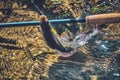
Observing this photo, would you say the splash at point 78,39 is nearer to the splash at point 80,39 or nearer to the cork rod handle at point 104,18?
the splash at point 80,39

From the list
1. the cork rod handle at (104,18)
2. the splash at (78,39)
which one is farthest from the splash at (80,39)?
the cork rod handle at (104,18)

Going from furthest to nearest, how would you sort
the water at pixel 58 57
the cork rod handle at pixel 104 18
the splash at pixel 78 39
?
the splash at pixel 78 39 < the water at pixel 58 57 < the cork rod handle at pixel 104 18

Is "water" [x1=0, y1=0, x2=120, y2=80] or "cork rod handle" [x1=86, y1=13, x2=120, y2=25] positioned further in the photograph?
"water" [x1=0, y1=0, x2=120, y2=80]

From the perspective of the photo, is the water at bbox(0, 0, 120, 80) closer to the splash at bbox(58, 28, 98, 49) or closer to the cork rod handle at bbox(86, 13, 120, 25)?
the splash at bbox(58, 28, 98, 49)

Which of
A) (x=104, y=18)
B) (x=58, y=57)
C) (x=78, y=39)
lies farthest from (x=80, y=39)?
(x=104, y=18)

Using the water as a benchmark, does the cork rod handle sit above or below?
above

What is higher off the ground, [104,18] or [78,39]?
[104,18]

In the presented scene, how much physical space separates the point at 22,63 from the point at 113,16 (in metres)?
1.39

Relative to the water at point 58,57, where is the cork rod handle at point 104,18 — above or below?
above

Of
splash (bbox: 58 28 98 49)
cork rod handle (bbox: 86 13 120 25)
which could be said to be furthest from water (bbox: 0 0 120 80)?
cork rod handle (bbox: 86 13 120 25)

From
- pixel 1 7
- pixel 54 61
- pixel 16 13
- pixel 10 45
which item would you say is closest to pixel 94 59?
pixel 54 61

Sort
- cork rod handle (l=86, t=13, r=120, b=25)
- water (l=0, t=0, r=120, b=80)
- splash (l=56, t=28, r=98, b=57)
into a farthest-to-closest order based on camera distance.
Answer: splash (l=56, t=28, r=98, b=57) < water (l=0, t=0, r=120, b=80) < cork rod handle (l=86, t=13, r=120, b=25)

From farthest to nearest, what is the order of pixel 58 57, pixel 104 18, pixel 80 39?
pixel 80 39 → pixel 58 57 → pixel 104 18

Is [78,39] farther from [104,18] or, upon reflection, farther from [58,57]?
[104,18]
